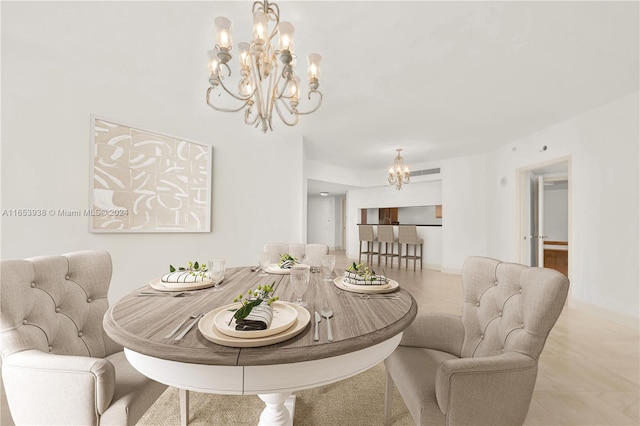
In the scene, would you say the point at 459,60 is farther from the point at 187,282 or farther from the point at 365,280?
the point at 187,282

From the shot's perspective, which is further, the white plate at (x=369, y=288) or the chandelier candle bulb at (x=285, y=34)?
the chandelier candle bulb at (x=285, y=34)

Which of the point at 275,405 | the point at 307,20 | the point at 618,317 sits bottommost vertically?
the point at 618,317

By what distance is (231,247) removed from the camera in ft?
10.9

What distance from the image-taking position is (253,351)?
2.21 feet

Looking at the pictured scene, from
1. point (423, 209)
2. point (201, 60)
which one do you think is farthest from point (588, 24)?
point (423, 209)

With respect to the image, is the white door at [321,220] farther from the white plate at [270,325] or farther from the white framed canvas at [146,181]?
the white plate at [270,325]

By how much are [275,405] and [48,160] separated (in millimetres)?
2467

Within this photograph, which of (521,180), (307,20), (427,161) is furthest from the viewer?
(427,161)

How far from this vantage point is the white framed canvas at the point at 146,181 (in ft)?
7.59

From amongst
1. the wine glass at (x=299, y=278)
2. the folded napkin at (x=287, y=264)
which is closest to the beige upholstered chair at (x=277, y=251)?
the folded napkin at (x=287, y=264)

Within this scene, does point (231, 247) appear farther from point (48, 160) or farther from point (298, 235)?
point (48, 160)

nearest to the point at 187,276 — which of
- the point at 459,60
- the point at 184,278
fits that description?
the point at 184,278

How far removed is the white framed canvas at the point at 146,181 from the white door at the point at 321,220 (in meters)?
7.06

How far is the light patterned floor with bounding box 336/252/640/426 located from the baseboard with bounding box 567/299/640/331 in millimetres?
28
